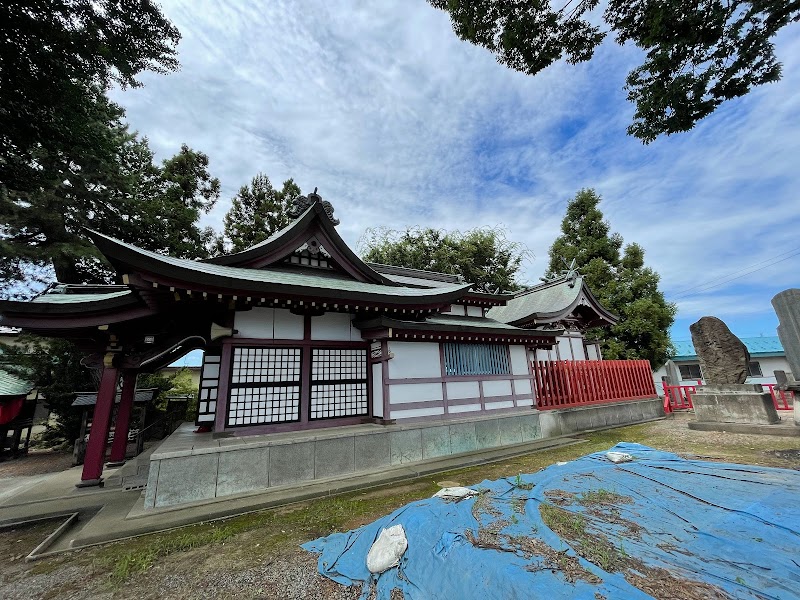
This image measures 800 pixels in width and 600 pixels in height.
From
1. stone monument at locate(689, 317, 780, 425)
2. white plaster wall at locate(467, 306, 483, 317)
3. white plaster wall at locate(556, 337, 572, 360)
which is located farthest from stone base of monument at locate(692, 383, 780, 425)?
white plaster wall at locate(467, 306, 483, 317)

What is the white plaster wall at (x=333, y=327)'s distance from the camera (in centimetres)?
793

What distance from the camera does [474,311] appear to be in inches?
472

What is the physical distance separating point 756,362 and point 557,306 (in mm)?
18694

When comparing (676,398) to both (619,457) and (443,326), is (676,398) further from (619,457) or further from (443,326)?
(443,326)

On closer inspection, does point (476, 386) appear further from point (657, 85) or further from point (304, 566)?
point (657, 85)

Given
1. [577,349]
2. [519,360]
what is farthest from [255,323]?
[577,349]

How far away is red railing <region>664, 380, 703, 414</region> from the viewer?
1427cm

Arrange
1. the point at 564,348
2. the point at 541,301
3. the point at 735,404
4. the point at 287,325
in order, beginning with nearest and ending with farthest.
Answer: the point at 287,325
the point at 735,404
the point at 564,348
the point at 541,301

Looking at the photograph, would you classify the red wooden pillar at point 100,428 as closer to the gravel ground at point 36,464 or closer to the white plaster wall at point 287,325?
the white plaster wall at point 287,325

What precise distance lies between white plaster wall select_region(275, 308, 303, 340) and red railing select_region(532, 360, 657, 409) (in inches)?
320

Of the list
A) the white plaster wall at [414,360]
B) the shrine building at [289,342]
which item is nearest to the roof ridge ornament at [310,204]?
the shrine building at [289,342]

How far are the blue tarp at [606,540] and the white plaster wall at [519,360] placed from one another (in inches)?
200

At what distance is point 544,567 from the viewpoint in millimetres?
3059

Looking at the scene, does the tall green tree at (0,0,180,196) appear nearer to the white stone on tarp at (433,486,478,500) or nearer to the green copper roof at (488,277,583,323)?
the white stone on tarp at (433,486,478,500)
